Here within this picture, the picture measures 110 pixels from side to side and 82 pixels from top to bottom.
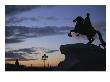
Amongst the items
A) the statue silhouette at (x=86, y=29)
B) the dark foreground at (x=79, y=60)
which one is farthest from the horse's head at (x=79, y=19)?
the dark foreground at (x=79, y=60)

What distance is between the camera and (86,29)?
3.98 m

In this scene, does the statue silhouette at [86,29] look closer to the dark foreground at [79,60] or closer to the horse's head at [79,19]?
the horse's head at [79,19]

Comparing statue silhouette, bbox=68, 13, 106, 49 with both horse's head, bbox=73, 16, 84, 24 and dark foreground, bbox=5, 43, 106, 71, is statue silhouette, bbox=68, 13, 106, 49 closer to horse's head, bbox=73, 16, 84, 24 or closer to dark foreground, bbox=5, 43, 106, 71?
horse's head, bbox=73, 16, 84, 24

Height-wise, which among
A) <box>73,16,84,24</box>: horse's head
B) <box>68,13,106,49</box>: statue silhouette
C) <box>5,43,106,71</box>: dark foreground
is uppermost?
<box>73,16,84,24</box>: horse's head

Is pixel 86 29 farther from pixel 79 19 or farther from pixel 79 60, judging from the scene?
pixel 79 60

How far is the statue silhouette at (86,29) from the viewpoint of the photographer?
396 cm

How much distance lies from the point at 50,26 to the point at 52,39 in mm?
190

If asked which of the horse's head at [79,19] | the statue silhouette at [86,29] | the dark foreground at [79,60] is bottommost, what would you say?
the dark foreground at [79,60]

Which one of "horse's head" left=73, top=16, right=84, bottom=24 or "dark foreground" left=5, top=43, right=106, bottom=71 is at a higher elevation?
"horse's head" left=73, top=16, right=84, bottom=24

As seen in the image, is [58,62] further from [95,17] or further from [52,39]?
[95,17]

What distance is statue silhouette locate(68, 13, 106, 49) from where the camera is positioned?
13.0ft

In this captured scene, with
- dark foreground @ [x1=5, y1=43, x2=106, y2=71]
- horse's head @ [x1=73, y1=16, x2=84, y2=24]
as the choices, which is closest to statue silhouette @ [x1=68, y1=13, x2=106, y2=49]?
horse's head @ [x1=73, y1=16, x2=84, y2=24]

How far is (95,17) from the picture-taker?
13.0ft
